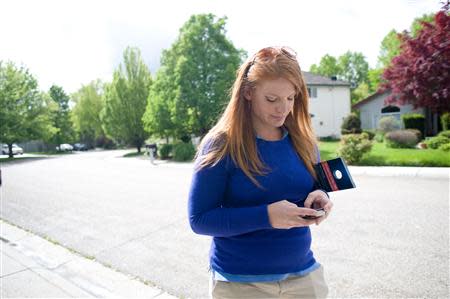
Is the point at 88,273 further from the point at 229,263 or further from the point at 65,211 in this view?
the point at 65,211

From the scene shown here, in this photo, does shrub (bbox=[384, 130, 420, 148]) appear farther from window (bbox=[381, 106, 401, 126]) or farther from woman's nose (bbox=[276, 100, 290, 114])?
woman's nose (bbox=[276, 100, 290, 114])

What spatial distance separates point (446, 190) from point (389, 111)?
2415cm

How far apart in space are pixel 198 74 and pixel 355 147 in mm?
11912

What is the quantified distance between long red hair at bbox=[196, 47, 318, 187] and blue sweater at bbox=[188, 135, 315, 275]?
4 centimetres

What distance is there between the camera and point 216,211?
5.30 ft

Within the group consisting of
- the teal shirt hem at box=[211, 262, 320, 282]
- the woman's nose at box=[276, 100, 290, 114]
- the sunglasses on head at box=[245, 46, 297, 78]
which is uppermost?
the sunglasses on head at box=[245, 46, 297, 78]

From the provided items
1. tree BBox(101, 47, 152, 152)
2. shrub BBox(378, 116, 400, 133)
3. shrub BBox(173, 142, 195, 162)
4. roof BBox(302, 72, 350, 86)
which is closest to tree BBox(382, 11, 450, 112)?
shrub BBox(378, 116, 400, 133)

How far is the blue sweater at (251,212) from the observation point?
5.23 feet

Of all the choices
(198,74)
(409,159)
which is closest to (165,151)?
(198,74)

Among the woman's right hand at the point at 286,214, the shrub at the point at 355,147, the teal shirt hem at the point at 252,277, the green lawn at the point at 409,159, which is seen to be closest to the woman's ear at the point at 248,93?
the woman's right hand at the point at 286,214

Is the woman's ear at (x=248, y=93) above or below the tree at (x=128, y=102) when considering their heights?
below

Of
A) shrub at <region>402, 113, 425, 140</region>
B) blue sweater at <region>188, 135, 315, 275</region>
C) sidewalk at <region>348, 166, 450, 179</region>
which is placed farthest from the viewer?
shrub at <region>402, 113, 425, 140</region>

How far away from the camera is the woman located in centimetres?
161

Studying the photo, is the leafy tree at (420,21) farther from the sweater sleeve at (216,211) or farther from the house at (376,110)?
the sweater sleeve at (216,211)
